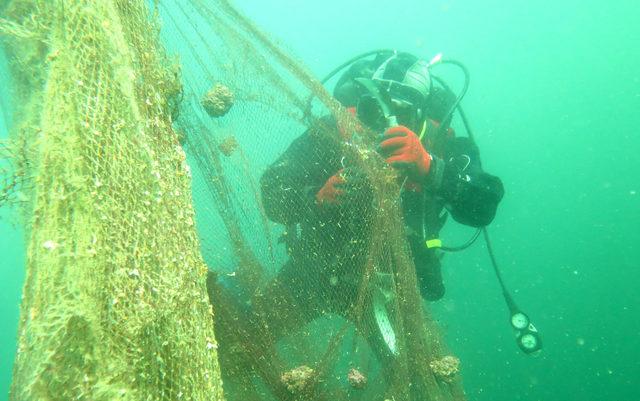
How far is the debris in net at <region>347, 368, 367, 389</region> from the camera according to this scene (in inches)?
87.4

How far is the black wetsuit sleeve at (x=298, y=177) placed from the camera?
2.29m

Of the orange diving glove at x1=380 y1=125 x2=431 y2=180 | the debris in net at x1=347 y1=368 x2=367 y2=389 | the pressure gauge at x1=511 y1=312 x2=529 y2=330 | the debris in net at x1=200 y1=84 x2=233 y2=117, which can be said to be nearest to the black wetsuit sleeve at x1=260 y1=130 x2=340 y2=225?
the orange diving glove at x1=380 y1=125 x2=431 y2=180

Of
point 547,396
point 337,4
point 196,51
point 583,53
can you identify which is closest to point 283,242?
point 196,51

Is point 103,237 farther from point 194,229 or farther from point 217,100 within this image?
point 217,100

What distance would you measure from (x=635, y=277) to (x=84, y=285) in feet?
290

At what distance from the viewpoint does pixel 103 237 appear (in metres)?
0.95

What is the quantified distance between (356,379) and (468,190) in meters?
1.75

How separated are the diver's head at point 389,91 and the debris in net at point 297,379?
1721mm

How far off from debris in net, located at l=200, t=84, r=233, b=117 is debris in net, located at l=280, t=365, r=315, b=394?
4.79 ft

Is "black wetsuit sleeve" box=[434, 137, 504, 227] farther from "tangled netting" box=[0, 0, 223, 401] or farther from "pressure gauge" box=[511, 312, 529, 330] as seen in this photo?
"tangled netting" box=[0, 0, 223, 401]

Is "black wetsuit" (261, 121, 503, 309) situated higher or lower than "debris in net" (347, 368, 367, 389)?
higher

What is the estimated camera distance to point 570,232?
77.4m

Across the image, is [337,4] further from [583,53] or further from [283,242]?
[283,242]

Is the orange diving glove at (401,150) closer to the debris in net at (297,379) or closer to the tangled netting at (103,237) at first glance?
the debris in net at (297,379)
